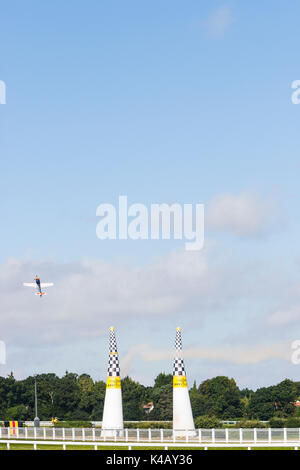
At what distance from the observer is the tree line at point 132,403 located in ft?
373

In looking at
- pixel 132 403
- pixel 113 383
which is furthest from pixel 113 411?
pixel 132 403

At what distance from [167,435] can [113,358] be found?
818 centimetres

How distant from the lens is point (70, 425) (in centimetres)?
9269

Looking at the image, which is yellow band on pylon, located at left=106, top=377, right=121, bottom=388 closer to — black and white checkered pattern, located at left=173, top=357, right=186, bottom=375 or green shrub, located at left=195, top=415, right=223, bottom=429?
black and white checkered pattern, located at left=173, top=357, right=186, bottom=375

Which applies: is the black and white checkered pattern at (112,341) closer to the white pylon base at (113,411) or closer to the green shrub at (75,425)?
the white pylon base at (113,411)

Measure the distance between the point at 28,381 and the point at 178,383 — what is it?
104209mm

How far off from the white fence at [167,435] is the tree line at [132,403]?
4021 centimetres

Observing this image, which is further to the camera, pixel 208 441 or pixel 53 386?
pixel 53 386

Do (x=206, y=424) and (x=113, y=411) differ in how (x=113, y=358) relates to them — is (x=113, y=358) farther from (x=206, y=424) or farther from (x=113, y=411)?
(x=206, y=424)

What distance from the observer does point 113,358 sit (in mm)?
58688

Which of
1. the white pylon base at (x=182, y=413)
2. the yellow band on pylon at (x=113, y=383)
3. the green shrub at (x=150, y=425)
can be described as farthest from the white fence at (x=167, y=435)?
the green shrub at (x=150, y=425)

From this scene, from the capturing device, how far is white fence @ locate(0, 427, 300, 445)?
157 ft
